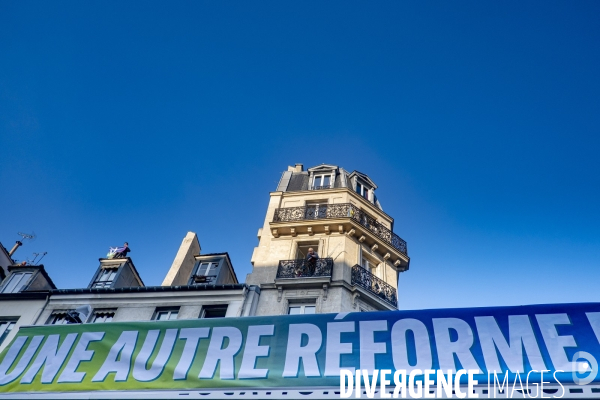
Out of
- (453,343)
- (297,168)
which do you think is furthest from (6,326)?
(453,343)

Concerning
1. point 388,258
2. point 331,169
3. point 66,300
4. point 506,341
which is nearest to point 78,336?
point 66,300

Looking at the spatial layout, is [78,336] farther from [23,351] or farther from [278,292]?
[278,292]

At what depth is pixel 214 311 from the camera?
15.3m

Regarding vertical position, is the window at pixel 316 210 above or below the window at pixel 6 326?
above

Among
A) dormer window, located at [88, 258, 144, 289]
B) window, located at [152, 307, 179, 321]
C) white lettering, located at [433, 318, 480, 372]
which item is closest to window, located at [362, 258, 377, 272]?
window, located at [152, 307, 179, 321]

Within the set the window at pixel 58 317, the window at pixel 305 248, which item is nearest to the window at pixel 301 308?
the window at pixel 305 248

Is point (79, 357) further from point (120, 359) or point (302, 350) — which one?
point (302, 350)

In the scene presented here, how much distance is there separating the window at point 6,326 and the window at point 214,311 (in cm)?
742

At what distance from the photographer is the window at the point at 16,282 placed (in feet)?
59.3

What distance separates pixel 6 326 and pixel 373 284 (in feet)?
45.4

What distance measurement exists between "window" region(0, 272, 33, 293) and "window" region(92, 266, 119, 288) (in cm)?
A: 312

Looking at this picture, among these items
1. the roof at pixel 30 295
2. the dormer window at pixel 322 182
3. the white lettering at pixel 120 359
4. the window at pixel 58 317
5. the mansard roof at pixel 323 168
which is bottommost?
the white lettering at pixel 120 359

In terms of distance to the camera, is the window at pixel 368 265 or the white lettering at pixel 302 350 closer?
the white lettering at pixel 302 350

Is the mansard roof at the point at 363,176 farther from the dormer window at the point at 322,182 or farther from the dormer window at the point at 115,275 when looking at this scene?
the dormer window at the point at 115,275
